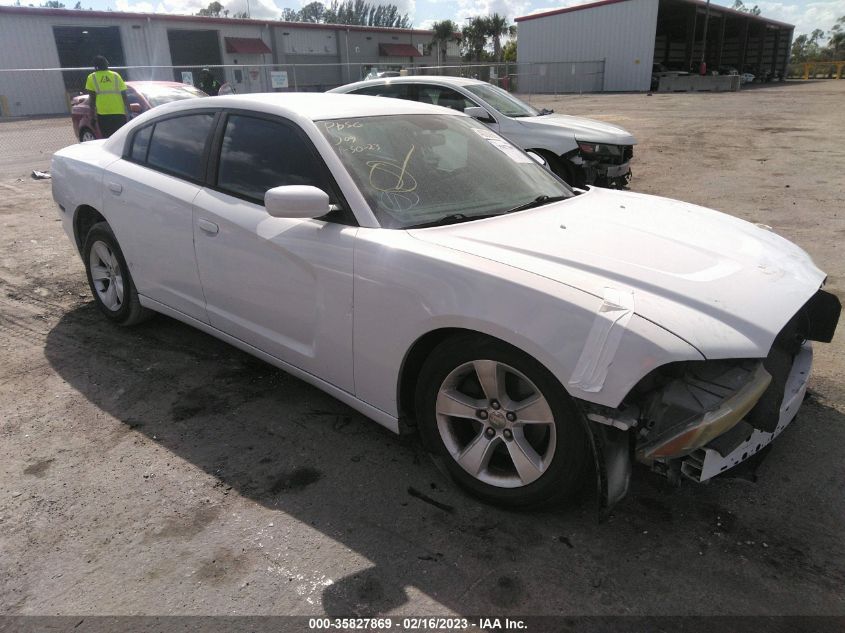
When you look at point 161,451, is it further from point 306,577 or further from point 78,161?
point 78,161

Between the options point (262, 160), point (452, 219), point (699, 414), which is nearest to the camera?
point (699, 414)

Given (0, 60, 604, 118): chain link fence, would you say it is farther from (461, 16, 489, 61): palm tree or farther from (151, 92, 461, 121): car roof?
(461, 16, 489, 61): palm tree

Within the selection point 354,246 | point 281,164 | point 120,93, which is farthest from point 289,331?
point 120,93

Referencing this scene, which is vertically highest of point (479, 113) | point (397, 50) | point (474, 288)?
point (397, 50)

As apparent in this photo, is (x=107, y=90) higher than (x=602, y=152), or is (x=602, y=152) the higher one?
(x=107, y=90)

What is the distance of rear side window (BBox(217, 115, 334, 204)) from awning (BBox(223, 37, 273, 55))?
3818cm

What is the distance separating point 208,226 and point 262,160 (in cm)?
48

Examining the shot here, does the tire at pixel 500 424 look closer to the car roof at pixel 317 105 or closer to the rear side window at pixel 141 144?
the car roof at pixel 317 105

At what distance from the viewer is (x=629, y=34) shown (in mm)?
40250

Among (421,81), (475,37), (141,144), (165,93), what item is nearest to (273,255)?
(141,144)

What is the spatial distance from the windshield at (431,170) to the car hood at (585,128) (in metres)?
5.35

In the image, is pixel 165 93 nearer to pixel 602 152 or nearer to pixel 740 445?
pixel 602 152

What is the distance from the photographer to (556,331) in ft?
7.33

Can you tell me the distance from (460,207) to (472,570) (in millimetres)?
1660
